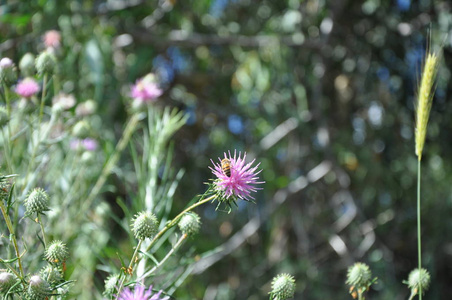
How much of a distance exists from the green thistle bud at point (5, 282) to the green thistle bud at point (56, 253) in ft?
0.18

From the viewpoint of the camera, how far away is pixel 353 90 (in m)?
2.43

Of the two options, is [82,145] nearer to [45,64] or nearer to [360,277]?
[45,64]

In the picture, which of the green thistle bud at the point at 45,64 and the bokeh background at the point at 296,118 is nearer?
the green thistle bud at the point at 45,64

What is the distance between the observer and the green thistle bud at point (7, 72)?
3.17ft

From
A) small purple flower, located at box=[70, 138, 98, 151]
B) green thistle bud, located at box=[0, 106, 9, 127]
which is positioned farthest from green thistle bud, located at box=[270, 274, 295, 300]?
small purple flower, located at box=[70, 138, 98, 151]

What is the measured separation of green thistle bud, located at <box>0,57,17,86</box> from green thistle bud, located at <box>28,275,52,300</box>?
45 cm

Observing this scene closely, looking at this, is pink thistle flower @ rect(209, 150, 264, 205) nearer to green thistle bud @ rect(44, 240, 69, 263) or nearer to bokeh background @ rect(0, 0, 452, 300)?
green thistle bud @ rect(44, 240, 69, 263)

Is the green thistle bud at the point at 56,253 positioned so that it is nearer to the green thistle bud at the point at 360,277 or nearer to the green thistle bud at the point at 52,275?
the green thistle bud at the point at 52,275

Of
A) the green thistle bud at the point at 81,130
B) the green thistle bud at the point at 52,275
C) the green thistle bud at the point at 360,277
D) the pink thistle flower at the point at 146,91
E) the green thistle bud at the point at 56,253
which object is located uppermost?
the pink thistle flower at the point at 146,91

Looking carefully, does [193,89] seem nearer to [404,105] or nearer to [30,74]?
[404,105]

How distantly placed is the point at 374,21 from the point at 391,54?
15 centimetres

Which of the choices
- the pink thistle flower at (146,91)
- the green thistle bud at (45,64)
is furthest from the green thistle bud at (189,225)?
the pink thistle flower at (146,91)

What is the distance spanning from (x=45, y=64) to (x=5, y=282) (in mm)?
539

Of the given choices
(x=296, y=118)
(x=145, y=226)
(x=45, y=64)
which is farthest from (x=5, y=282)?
(x=296, y=118)
